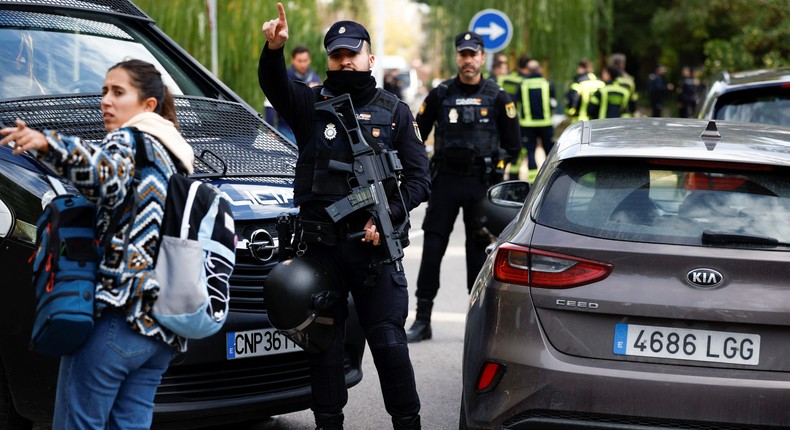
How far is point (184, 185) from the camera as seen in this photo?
3510mm

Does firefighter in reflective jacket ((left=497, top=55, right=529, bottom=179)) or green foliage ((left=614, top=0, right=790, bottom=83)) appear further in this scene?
green foliage ((left=614, top=0, right=790, bottom=83))

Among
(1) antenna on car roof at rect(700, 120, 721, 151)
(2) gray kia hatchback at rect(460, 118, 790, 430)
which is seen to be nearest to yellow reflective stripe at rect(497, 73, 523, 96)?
(1) antenna on car roof at rect(700, 120, 721, 151)

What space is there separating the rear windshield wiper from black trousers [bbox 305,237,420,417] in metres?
1.27

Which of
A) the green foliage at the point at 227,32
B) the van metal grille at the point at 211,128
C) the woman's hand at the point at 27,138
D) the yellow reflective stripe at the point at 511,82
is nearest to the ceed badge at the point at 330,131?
the van metal grille at the point at 211,128

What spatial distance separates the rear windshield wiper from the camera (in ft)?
13.0

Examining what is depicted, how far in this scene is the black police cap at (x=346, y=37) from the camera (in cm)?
464

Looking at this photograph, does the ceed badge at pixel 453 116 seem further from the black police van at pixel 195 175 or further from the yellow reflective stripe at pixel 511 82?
the yellow reflective stripe at pixel 511 82

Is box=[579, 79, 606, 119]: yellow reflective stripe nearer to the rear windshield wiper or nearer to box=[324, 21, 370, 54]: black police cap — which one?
box=[324, 21, 370, 54]: black police cap

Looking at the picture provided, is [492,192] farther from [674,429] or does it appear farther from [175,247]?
[175,247]

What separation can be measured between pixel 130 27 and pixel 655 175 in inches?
128

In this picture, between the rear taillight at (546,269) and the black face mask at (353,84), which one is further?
the black face mask at (353,84)

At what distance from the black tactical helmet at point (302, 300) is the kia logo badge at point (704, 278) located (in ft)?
4.68

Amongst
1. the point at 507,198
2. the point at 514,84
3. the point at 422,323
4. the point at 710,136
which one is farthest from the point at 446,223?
the point at 514,84

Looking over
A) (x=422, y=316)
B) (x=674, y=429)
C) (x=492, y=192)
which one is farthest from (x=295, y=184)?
(x=422, y=316)
